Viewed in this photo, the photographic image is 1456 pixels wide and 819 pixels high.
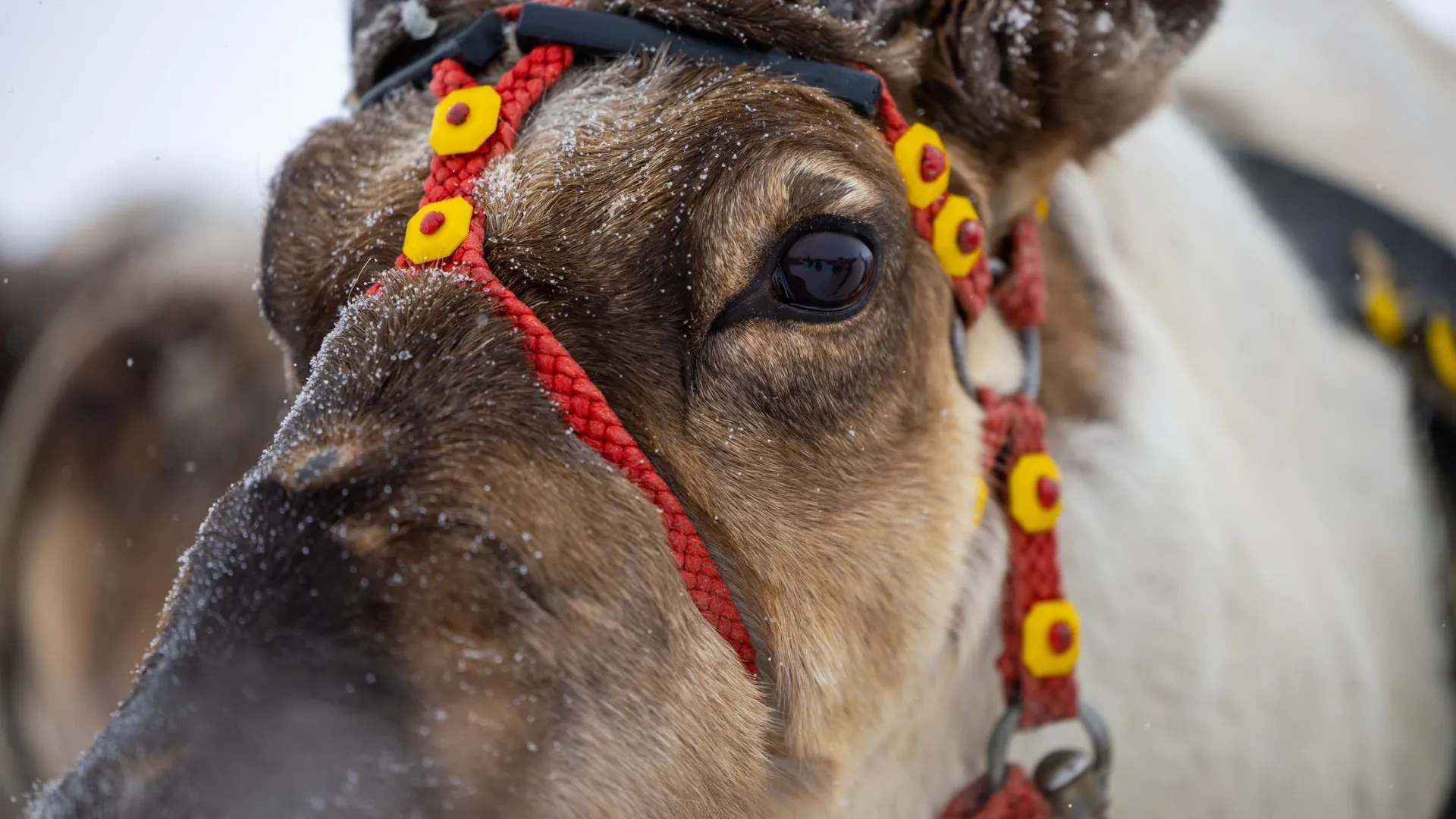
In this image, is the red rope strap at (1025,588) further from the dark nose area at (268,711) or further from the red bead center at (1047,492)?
the dark nose area at (268,711)

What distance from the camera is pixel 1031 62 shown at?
74.1 inches

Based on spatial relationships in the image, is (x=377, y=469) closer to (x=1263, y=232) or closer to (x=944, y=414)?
(x=944, y=414)

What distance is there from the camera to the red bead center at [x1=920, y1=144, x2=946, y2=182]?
174cm

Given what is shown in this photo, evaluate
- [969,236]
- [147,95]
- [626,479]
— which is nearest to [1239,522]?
[969,236]

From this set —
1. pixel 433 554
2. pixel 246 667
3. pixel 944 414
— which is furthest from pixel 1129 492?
pixel 246 667

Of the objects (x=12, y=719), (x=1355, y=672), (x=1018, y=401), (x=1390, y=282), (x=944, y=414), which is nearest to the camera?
(x=944, y=414)

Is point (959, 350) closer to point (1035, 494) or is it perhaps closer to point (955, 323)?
point (955, 323)

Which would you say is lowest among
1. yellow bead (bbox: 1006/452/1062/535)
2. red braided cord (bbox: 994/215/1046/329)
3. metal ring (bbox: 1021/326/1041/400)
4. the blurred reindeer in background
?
the blurred reindeer in background

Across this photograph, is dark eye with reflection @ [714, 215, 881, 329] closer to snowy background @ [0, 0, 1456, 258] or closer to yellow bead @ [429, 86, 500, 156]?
yellow bead @ [429, 86, 500, 156]

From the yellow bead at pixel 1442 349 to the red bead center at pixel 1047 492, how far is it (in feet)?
4.34

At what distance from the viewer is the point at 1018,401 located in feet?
6.45

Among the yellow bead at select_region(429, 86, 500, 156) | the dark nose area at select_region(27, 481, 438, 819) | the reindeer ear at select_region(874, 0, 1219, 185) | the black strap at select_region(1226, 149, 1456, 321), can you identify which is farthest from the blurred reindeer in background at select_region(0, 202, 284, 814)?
the black strap at select_region(1226, 149, 1456, 321)

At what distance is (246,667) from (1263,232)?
96.6 inches

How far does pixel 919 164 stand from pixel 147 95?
13.3 feet
